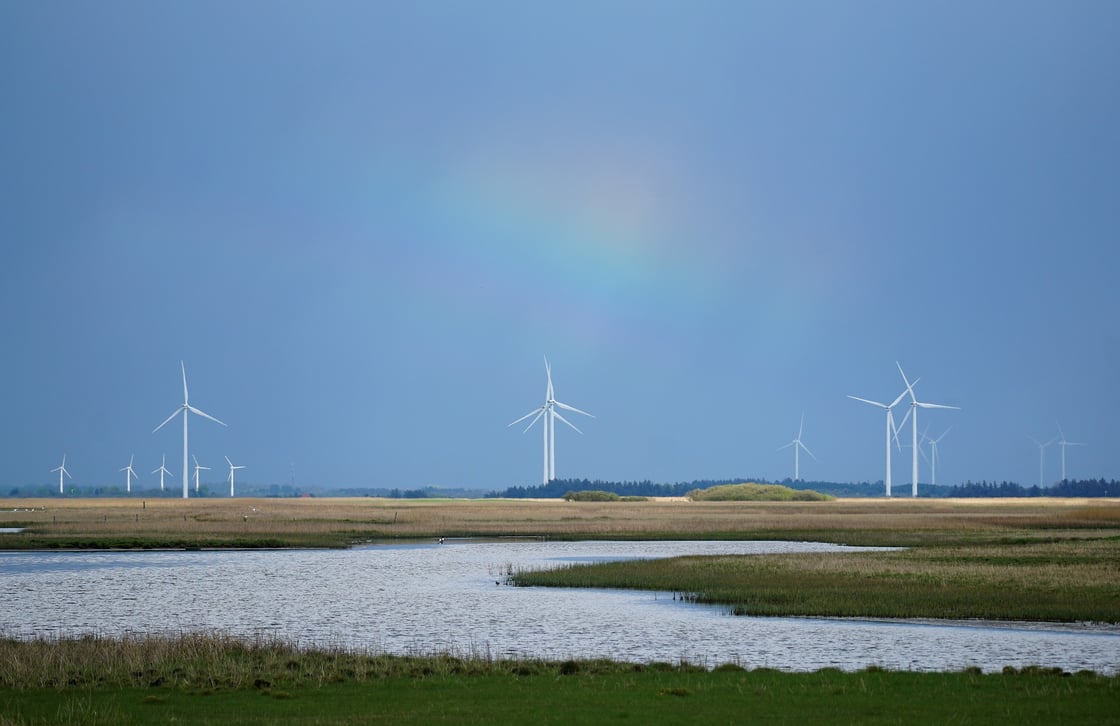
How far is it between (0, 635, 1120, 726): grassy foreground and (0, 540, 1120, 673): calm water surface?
324 cm

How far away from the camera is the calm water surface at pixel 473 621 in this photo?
32562 mm

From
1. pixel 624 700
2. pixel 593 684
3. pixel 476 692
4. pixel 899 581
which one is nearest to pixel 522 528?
pixel 899 581

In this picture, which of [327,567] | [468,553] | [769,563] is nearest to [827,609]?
[769,563]

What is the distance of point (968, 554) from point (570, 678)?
43.7 m

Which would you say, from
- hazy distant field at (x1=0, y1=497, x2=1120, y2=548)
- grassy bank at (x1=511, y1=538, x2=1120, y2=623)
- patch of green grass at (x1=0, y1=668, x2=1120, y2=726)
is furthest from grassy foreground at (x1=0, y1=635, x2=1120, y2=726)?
hazy distant field at (x1=0, y1=497, x2=1120, y2=548)

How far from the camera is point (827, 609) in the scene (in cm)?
4250

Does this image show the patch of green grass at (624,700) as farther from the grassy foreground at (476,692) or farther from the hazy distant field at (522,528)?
the hazy distant field at (522,528)

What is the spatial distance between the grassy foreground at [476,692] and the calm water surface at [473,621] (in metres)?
3.24

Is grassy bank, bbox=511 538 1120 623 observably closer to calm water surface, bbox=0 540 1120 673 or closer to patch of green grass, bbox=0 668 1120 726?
calm water surface, bbox=0 540 1120 673

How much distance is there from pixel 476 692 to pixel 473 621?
15499 millimetres

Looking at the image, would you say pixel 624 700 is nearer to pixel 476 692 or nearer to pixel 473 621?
pixel 476 692

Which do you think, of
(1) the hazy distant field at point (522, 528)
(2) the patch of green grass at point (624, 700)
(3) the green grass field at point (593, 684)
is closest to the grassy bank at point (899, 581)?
(3) the green grass field at point (593, 684)

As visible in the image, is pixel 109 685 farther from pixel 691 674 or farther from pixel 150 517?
pixel 150 517

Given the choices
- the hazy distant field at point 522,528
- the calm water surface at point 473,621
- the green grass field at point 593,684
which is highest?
the green grass field at point 593,684
